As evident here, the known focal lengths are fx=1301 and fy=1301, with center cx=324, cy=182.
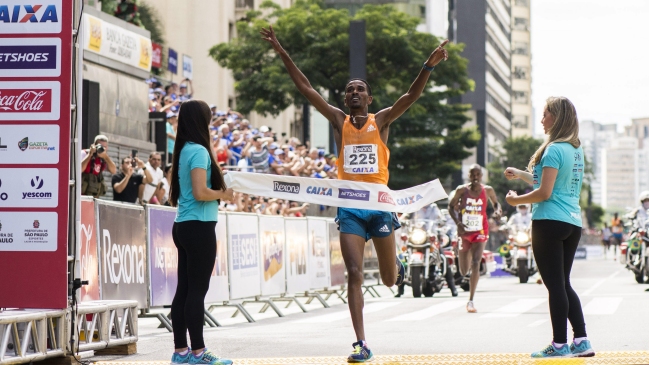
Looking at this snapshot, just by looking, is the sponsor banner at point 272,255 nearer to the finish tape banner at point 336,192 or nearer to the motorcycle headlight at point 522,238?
the finish tape banner at point 336,192

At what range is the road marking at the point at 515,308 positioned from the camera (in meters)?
17.6

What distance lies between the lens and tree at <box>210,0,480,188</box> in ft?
170

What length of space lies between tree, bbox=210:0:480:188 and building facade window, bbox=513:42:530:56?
120401mm

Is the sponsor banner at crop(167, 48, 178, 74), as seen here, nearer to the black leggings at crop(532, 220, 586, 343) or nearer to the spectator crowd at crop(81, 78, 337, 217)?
the spectator crowd at crop(81, 78, 337, 217)

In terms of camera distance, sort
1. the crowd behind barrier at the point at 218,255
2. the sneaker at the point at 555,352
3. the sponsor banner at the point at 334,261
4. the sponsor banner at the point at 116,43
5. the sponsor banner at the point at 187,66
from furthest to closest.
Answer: the sponsor banner at the point at 187,66 < the sponsor banner at the point at 116,43 < the sponsor banner at the point at 334,261 < the crowd behind barrier at the point at 218,255 < the sneaker at the point at 555,352

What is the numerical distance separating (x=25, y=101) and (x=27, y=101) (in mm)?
16

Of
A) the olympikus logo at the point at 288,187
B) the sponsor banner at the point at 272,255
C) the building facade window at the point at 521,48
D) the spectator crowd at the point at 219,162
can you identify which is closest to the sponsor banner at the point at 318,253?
the spectator crowd at the point at 219,162

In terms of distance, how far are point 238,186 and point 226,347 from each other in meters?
3.06

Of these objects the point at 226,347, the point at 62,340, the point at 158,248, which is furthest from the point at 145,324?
the point at 62,340

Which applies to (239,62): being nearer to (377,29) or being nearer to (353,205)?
(377,29)

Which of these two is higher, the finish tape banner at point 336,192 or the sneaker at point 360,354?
the finish tape banner at point 336,192

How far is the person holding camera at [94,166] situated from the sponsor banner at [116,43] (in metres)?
7.14

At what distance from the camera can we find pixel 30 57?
400 inches

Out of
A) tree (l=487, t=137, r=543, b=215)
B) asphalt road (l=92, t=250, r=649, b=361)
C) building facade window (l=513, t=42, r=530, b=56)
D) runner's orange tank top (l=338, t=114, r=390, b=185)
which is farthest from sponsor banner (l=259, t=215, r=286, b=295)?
building facade window (l=513, t=42, r=530, b=56)
